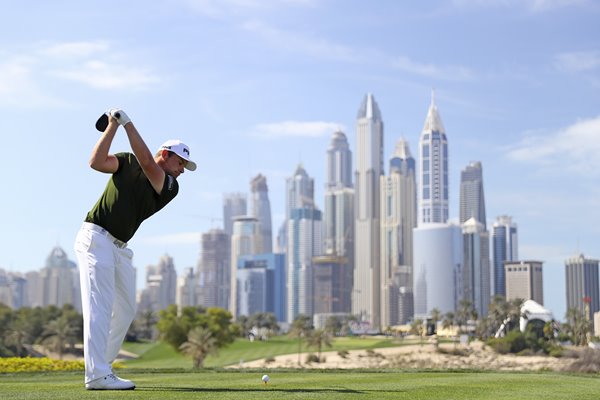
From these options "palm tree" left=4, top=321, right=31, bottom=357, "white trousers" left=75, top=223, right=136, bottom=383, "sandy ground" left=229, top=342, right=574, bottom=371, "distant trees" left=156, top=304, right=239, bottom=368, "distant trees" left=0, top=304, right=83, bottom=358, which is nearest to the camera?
"white trousers" left=75, top=223, right=136, bottom=383

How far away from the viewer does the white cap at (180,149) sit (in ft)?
34.9

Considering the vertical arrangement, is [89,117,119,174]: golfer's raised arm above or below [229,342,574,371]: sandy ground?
above

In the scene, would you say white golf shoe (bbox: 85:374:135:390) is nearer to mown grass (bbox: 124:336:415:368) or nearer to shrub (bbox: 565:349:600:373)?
shrub (bbox: 565:349:600:373)

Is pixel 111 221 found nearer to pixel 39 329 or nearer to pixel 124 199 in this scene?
pixel 124 199

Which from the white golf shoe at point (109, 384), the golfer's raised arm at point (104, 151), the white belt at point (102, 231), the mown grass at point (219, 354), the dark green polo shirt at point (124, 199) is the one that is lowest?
the mown grass at point (219, 354)

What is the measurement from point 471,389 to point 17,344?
90426 mm

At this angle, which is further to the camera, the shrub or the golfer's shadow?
the shrub

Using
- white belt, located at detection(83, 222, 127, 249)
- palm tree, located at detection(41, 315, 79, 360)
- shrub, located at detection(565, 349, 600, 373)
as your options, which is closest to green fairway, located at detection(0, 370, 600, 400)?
white belt, located at detection(83, 222, 127, 249)

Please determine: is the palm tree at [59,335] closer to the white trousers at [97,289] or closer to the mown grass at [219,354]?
the mown grass at [219,354]

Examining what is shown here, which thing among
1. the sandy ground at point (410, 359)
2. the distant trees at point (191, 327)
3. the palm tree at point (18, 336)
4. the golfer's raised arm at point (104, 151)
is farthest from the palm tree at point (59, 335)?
the golfer's raised arm at point (104, 151)

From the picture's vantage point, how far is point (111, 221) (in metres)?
10.4

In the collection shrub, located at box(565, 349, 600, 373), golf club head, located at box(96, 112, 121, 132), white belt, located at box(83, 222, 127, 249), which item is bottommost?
shrub, located at box(565, 349, 600, 373)

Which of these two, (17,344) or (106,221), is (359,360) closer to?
(17,344)

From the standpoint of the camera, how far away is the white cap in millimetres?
10648
